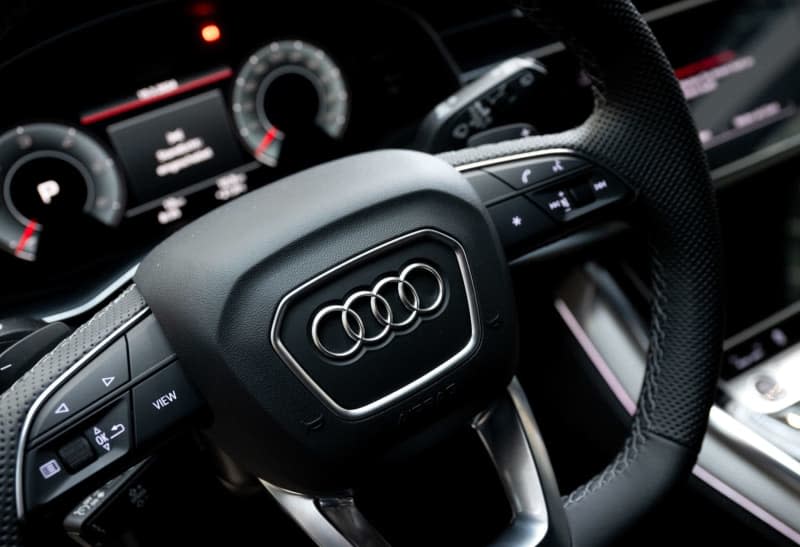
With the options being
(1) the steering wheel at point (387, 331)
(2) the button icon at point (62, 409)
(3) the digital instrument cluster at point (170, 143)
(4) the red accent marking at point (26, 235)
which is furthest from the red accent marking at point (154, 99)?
(2) the button icon at point (62, 409)

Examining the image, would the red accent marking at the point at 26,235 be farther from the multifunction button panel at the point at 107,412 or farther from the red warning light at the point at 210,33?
the multifunction button panel at the point at 107,412

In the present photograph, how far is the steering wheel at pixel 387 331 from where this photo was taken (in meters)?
0.60

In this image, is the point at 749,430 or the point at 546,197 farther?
the point at 749,430

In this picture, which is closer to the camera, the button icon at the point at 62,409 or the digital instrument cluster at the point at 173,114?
the button icon at the point at 62,409

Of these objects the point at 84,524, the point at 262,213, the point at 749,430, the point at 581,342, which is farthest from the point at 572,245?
the point at 84,524

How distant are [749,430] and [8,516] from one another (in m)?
0.81

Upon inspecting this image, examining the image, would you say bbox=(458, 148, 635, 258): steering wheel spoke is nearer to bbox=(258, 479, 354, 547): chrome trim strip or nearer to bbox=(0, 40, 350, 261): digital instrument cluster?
bbox=(258, 479, 354, 547): chrome trim strip

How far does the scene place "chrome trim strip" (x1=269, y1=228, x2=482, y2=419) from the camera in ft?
2.02

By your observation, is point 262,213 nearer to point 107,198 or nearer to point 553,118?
point 107,198

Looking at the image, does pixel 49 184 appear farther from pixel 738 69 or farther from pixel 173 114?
pixel 738 69

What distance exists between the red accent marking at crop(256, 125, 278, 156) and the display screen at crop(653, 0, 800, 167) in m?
0.66

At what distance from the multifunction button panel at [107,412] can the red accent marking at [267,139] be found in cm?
68

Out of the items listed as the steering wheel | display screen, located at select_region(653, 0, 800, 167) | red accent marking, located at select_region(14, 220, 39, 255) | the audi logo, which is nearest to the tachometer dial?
red accent marking, located at select_region(14, 220, 39, 255)

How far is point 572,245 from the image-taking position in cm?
96
